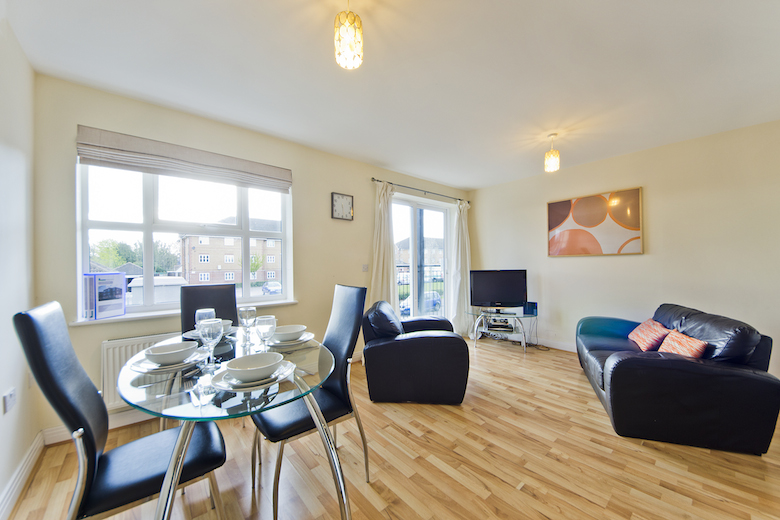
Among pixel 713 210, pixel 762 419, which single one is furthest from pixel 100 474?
pixel 713 210

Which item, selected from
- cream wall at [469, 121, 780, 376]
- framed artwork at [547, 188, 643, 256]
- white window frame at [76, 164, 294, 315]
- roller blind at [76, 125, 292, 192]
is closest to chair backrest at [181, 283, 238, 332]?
white window frame at [76, 164, 294, 315]

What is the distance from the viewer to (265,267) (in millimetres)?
3055

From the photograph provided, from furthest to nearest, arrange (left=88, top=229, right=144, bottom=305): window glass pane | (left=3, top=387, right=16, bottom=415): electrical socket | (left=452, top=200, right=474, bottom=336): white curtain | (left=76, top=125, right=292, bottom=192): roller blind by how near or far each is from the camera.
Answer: (left=452, top=200, right=474, bottom=336): white curtain
(left=88, top=229, right=144, bottom=305): window glass pane
(left=76, top=125, right=292, bottom=192): roller blind
(left=3, top=387, right=16, bottom=415): electrical socket

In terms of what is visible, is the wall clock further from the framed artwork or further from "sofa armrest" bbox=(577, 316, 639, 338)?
"sofa armrest" bbox=(577, 316, 639, 338)

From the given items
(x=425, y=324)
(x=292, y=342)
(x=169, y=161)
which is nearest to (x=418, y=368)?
(x=425, y=324)

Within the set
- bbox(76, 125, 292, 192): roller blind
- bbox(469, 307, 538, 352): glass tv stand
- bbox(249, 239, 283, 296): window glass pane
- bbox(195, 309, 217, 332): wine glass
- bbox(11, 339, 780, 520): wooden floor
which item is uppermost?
bbox(76, 125, 292, 192): roller blind

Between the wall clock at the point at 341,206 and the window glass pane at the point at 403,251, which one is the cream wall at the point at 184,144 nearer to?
the wall clock at the point at 341,206

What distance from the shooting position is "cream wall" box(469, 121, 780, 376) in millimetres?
2771

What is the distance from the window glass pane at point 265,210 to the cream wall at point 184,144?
7.9 inches

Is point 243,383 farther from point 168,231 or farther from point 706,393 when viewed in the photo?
point 706,393

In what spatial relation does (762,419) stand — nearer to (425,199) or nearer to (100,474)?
(100,474)

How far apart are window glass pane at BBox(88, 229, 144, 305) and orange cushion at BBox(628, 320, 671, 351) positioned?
14.4 feet

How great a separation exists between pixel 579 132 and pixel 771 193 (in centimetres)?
183

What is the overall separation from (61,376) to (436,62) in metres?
2.37
